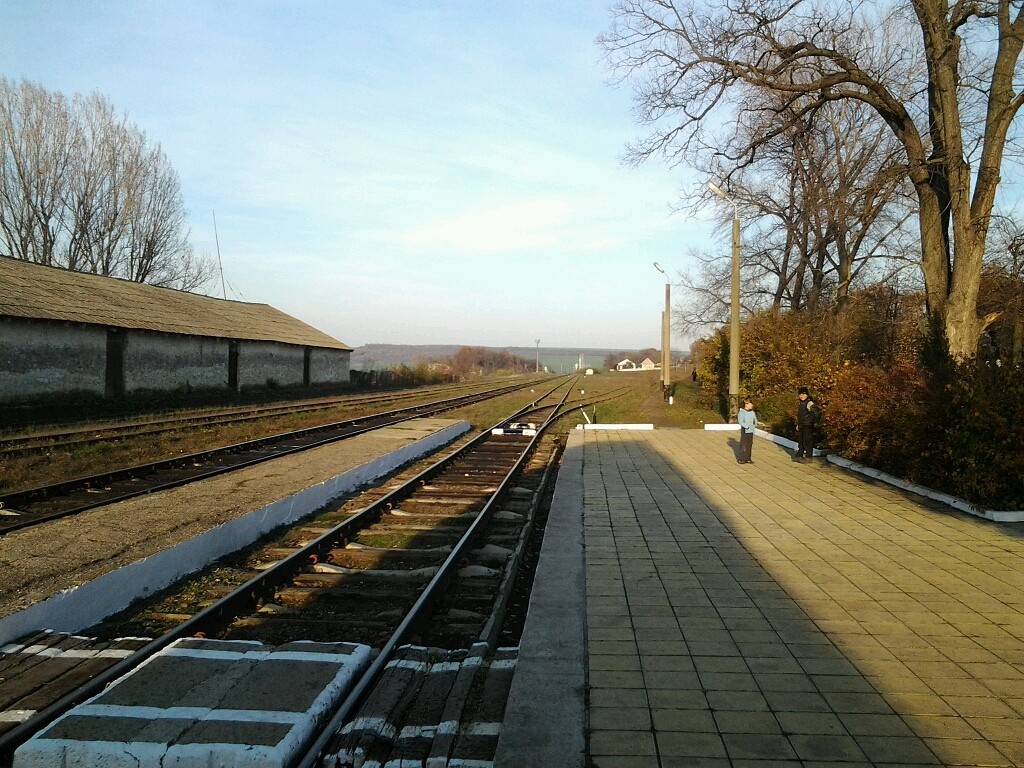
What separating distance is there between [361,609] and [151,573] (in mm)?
2110

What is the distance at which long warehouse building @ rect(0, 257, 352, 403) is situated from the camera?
21.8 m

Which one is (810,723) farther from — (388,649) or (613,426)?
(613,426)

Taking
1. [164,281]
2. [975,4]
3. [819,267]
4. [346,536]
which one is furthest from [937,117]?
[164,281]

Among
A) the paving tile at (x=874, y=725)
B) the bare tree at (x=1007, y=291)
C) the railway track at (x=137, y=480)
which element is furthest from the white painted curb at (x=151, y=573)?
the bare tree at (x=1007, y=291)

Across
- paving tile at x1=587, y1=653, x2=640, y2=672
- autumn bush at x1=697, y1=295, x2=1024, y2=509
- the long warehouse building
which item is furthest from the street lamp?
the long warehouse building

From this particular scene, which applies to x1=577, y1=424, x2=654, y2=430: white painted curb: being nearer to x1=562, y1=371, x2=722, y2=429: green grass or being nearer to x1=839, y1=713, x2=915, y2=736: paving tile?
x1=562, y1=371, x2=722, y2=429: green grass

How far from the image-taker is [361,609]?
6316 millimetres

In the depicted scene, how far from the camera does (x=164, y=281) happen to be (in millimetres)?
48500

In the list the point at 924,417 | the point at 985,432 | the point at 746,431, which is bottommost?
the point at 746,431

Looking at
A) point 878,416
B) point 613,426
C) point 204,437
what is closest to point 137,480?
point 204,437

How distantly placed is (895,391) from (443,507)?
7.35 m

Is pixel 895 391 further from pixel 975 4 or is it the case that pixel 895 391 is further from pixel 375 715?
pixel 375 715

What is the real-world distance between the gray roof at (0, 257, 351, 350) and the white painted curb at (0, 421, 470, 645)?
612 inches

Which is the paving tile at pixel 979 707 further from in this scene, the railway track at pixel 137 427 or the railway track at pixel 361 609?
the railway track at pixel 137 427
